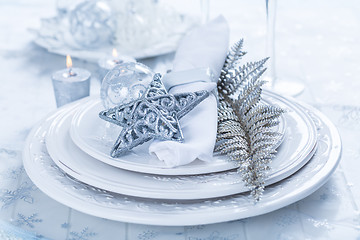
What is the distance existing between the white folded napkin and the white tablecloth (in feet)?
0.28

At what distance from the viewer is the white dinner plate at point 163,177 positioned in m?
0.52

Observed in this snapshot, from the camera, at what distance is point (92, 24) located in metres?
1.10

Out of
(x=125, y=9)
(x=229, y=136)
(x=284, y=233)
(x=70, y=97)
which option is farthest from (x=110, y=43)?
(x=284, y=233)

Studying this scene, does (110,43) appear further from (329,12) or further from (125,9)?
(329,12)

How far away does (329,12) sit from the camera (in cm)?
140

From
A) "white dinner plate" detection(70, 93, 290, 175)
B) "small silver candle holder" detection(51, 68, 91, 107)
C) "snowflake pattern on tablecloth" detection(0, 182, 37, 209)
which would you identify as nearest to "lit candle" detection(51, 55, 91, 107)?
"small silver candle holder" detection(51, 68, 91, 107)

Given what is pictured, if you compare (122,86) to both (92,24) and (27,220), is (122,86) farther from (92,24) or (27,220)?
(92,24)

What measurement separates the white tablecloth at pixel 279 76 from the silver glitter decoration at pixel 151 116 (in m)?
0.10

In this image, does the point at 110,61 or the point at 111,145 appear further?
the point at 110,61

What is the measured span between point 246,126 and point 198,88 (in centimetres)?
9

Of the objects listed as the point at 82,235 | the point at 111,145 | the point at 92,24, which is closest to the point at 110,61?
the point at 92,24

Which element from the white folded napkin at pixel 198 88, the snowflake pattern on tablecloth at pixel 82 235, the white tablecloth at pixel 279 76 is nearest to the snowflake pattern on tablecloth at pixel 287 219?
the white tablecloth at pixel 279 76

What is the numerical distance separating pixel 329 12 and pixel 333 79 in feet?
1.46

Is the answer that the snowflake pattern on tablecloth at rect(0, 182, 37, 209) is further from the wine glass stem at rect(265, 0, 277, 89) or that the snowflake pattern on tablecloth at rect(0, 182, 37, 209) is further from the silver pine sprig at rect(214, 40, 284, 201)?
the wine glass stem at rect(265, 0, 277, 89)
